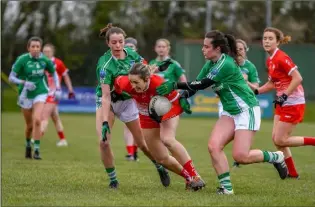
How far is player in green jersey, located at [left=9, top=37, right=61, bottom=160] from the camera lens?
1353 centimetres

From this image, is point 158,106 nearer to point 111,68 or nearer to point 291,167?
point 111,68

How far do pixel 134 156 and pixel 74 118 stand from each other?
14.7m

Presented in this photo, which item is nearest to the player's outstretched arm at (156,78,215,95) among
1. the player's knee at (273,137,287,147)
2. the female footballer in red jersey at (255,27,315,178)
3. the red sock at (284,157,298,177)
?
the female footballer in red jersey at (255,27,315,178)

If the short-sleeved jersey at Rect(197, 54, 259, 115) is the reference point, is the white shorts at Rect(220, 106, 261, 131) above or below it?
below

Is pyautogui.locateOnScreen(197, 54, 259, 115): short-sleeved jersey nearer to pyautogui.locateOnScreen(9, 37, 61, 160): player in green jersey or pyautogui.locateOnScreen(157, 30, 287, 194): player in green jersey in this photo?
pyautogui.locateOnScreen(157, 30, 287, 194): player in green jersey

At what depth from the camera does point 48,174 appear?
34.7 ft

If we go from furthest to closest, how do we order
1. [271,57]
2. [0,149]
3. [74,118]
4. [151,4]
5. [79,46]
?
[151,4]
[79,46]
[74,118]
[0,149]
[271,57]

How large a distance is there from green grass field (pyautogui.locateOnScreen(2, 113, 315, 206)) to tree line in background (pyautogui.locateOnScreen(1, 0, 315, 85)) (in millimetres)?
17722

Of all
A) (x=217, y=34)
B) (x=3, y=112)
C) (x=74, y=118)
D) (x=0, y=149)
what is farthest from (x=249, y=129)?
(x=3, y=112)

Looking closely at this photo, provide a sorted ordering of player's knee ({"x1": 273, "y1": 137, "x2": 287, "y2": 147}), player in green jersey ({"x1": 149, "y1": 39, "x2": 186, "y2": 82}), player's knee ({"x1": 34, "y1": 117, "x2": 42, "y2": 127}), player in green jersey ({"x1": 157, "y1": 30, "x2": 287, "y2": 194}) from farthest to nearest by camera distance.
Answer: player's knee ({"x1": 34, "y1": 117, "x2": 42, "y2": 127})
player in green jersey ({"x1": 149, "y1": 39, "x2": 186, "y2": 82})
player's knee ({"x1": 273, "y1": 137, "x2": 287, "y2": 147})
player in green jersey ({"x1": 157, "y1": 30, "x2": 287, "y2": 194})

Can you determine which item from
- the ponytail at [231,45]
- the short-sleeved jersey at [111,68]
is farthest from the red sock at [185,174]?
the ponytail at [231,45]

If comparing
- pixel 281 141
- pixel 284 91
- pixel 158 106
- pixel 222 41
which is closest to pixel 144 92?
pixel 158 106

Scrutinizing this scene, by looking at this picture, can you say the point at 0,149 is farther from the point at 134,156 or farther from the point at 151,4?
the point at 151,4

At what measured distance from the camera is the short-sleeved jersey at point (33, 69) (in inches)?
535
